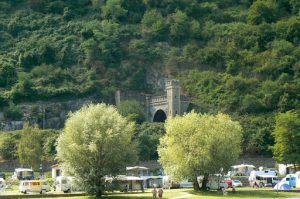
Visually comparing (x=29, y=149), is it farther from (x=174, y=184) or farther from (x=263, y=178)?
(x=263, y=178)

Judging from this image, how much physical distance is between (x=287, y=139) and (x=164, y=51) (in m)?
40.6

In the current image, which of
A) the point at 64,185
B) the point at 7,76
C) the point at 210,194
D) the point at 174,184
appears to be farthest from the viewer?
the point at 7,76

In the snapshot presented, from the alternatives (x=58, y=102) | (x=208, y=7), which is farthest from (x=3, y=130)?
(x=208, y=7)

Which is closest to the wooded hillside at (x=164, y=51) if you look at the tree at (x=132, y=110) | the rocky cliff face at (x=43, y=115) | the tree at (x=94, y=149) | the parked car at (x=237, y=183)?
the rocky cliff face at (x=43, y=115)

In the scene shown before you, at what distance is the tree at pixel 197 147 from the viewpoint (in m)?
78.2

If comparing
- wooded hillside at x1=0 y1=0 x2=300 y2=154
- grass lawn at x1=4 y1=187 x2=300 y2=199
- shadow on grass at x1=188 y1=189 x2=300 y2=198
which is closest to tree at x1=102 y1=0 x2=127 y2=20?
wooded hillside at x1=0 y1=0 x2=300 y2=154

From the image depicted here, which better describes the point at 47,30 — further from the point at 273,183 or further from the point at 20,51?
the point at 273,183

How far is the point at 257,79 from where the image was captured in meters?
129

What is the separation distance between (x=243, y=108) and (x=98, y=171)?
50689 millimetres

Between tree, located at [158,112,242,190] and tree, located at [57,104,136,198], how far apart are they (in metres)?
5.65

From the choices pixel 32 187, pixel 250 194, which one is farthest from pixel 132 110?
pixel 250 194

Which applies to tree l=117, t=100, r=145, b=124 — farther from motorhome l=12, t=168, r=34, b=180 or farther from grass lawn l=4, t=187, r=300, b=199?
grass lawn l=4, t=187, r=300, b=199

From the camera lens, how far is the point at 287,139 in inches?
4072

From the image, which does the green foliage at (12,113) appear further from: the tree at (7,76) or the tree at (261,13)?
the tree at (261,13)
